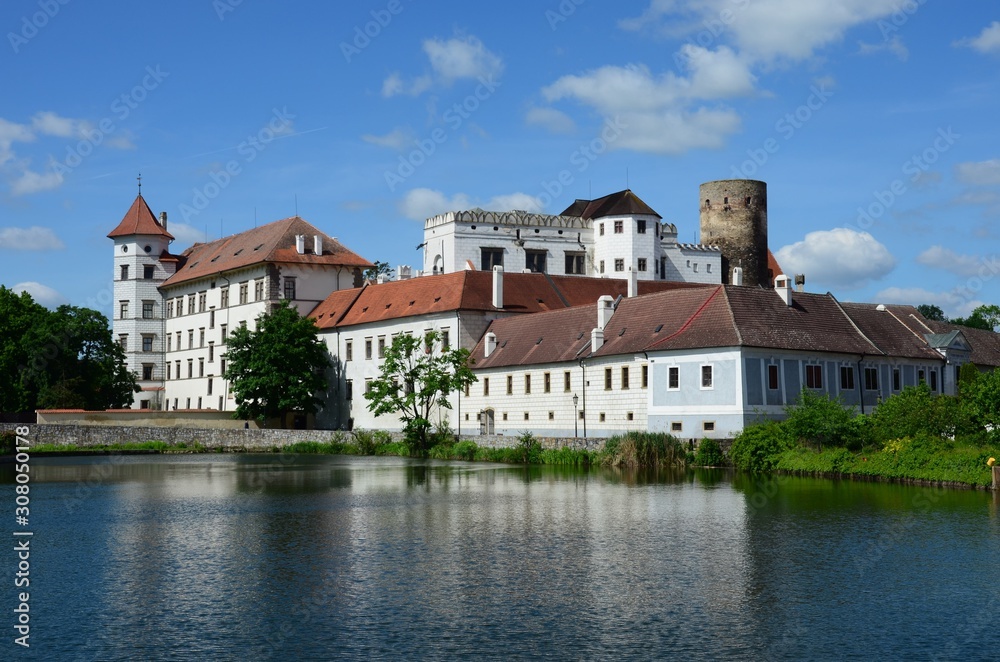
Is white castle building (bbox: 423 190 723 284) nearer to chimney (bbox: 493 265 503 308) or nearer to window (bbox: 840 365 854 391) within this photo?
chimney (bbox: 493 265 503 308)

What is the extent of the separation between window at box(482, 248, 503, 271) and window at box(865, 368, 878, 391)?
37.3 m

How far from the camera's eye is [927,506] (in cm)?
2978

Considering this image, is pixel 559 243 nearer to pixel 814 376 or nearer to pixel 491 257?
pixel 491 257

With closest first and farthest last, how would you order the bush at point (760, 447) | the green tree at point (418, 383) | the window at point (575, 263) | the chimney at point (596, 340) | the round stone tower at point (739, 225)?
the bush at point (760, 447), the chimney at point (596, 340), the green tree at point (418, 383), the window at point (575, 263), the round stone tower at point (739, 225)

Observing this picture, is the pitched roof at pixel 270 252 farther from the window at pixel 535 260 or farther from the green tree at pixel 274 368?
the window at pixel 535 260

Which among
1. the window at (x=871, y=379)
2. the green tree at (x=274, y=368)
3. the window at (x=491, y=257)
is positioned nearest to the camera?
the window at (x=871, y=379)

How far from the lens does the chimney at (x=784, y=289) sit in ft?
172

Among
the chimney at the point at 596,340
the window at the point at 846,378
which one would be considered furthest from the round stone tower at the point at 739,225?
the window at the point at 846,378

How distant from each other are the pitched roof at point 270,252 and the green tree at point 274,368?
9.34 m

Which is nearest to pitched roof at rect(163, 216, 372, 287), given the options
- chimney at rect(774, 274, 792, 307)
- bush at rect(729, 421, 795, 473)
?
chimney at rect(774, 274, 792, 307)

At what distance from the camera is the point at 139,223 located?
96938mm

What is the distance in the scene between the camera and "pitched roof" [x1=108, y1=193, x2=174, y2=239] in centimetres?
9619

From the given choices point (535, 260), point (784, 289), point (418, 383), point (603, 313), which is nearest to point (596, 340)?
point (603, 313)

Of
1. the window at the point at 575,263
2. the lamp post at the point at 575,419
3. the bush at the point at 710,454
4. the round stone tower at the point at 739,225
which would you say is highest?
the round stone tower at the point at 739,225
